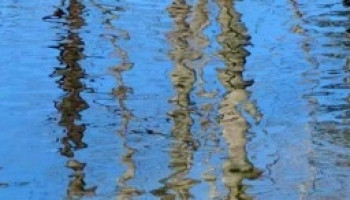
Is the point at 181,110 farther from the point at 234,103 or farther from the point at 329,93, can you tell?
the point at 329,93

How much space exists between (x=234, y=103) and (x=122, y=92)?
2.83 feet

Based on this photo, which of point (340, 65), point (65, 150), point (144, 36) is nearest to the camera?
point (65, 150)

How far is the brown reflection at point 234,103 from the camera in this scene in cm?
586

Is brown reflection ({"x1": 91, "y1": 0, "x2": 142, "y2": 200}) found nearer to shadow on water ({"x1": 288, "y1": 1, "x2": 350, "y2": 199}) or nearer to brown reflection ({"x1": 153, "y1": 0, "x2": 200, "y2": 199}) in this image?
brown reflection ({"x1": 153, "y1": 0, "x2": 200, "y2": 199})

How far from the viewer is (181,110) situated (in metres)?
7.03

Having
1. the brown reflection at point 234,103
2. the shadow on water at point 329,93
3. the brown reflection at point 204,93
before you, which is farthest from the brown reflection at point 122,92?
the shadow on water at point 329,93

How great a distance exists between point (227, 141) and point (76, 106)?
4.33 ft

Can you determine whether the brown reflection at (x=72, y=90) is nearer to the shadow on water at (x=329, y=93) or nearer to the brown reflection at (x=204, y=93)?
the brown reflection at (x=204, y=93)

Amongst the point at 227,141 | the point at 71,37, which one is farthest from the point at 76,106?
the point at 71,37

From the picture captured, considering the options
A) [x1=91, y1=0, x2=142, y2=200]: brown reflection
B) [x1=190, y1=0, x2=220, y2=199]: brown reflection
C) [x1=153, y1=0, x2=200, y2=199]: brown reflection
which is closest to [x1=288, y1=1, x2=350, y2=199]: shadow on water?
[x1=190, y1=0, x2=220, y2=199]: brown reflection

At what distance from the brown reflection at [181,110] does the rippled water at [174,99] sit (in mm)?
15

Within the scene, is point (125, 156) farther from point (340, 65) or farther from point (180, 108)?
point (340, 65)

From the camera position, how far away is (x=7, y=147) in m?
6.32

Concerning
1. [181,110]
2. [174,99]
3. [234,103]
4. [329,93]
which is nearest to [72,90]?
[174,99]
